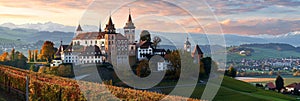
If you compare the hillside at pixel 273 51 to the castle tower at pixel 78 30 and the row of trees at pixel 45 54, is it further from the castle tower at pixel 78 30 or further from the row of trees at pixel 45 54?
the row of trees at pixel 45 54

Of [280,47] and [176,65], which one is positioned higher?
[280,47]

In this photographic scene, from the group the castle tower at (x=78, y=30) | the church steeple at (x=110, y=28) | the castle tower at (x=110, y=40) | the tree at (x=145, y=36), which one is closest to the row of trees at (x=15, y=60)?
the castle tower at (x=78, y=30)

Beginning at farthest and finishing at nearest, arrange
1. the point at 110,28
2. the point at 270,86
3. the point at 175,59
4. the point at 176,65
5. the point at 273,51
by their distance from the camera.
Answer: the point at 273,51
the point at 270,86
the point at 110,28
the point at 176,65
the point at 175,59

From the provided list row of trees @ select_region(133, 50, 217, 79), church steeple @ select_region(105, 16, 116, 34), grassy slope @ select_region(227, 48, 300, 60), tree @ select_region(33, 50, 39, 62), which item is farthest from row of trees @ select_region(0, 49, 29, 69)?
grassy slope @ select_region(227, 48, 300, 60)

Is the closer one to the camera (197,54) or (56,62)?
(56,62)

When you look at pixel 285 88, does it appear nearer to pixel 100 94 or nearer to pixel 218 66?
pixel 218 66

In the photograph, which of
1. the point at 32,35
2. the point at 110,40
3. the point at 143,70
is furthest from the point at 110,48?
the point at 32,35

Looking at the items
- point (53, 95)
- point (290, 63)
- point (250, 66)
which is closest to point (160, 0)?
point (53, 95)

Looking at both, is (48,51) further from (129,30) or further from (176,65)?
(176,65)
